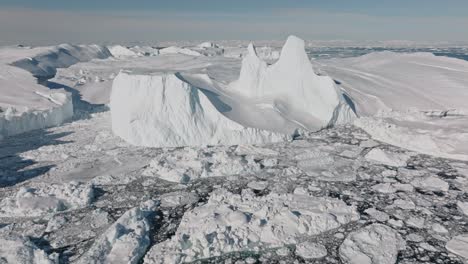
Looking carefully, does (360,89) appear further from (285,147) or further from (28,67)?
(28,67)

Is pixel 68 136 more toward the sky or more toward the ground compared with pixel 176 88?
more toward the ground

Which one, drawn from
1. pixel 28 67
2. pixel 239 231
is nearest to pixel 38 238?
pixel 239 231

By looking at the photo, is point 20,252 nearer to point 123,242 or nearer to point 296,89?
point 123,242

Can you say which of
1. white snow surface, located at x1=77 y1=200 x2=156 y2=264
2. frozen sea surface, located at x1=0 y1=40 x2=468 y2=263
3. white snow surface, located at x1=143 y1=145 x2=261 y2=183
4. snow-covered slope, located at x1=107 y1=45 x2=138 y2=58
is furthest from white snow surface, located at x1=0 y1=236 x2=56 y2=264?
snow-covered slope, located at x1=107 y1=45 x2=138 y2=58

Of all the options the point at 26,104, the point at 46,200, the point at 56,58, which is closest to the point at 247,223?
the point at 46,200

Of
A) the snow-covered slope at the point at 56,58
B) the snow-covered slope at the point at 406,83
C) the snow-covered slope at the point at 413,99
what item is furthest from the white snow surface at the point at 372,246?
the snow-covered slope at the point at 56,58

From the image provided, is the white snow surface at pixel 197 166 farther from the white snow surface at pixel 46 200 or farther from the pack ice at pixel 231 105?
the white snow surface at pixel 46 200
